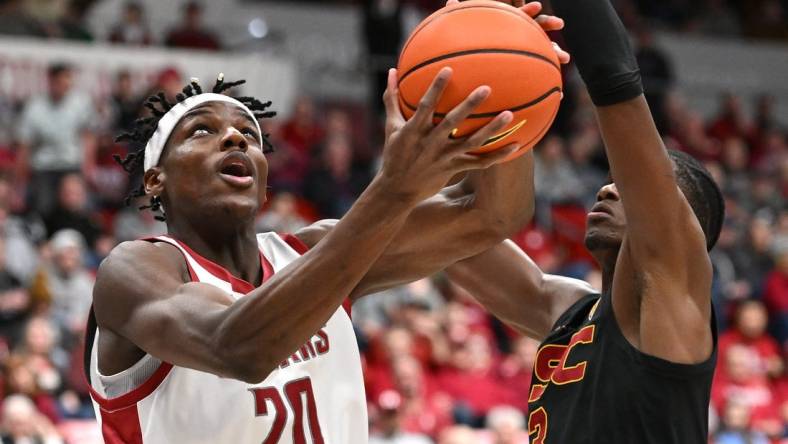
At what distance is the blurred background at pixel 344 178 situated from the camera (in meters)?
9.45

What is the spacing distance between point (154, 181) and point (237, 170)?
28cm

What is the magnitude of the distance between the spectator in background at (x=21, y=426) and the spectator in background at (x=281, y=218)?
300cm

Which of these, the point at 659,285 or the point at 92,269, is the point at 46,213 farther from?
the point at 659,285

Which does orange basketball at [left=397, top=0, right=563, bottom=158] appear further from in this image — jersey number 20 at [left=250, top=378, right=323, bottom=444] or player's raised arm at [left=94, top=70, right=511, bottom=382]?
jersey number 20 at [left=250, top=378, right=323, bottom=444]

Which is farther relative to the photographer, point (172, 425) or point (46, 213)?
point (46, 213)

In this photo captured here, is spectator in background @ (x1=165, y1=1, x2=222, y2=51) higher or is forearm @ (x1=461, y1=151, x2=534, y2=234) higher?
forearm @ (x1=461, y1=151, x2=534, y2=234)

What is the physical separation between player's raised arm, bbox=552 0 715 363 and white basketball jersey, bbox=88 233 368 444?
2.86ft

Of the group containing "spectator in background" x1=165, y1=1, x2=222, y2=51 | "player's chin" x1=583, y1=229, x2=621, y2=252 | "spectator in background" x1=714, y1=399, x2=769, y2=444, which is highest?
"player's chin" x1=583, y1=229, x2=621, y2=252

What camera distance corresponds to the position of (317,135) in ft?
43.7

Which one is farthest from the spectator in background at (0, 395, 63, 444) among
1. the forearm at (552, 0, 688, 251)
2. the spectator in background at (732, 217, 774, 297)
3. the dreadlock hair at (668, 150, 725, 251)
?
the spectator in background at (732, 217, 774, 297)

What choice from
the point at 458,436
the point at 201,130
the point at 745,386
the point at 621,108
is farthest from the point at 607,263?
the point at 745,386

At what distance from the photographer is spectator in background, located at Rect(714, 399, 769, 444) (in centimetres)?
1020

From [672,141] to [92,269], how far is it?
756 centimetres

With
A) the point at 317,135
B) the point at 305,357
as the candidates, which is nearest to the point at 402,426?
the point at 317,135
